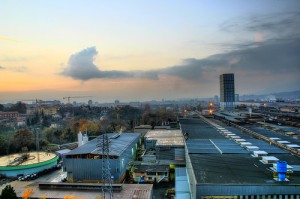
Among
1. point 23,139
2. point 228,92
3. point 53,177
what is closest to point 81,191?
point 53,177

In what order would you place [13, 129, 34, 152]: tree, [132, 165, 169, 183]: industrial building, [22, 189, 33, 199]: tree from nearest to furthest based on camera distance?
[22, 189, 33, 199]: tree, [132, 165, 169, 183]: industrial building, [13, 129, 34, 152]: tree

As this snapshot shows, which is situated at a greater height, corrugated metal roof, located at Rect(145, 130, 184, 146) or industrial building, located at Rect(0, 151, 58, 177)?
corrugated metal roof, located at Rect(145, 130, 184, 146)

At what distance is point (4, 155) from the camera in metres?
21.2

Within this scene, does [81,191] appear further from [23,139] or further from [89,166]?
[23,139]

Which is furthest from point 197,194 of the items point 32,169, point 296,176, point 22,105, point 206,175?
point 22,105

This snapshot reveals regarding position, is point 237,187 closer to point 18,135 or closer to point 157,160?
point 157,160

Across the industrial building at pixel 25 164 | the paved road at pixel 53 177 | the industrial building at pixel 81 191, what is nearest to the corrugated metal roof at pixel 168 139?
the paved road at pixel 53 177

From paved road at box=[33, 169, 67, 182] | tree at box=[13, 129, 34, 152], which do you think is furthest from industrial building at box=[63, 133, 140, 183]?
tree at box=[13, 129, 34, 152]

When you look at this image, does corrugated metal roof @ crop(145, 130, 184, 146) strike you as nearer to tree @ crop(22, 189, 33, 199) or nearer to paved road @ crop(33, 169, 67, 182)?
paved road @ crop(33, 169, 67, 182)

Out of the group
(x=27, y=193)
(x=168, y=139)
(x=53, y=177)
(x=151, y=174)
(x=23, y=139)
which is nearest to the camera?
(x=27, y=193)

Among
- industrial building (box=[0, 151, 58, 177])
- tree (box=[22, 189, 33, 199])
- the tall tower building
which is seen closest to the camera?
tree (box=[22, 189, 33, 199])

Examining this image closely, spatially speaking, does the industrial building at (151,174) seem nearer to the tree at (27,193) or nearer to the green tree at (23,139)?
the tree at (27,193)

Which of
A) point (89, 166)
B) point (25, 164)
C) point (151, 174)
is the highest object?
point (89, 166)

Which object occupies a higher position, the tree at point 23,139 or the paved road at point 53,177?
the tree at point 23,139
